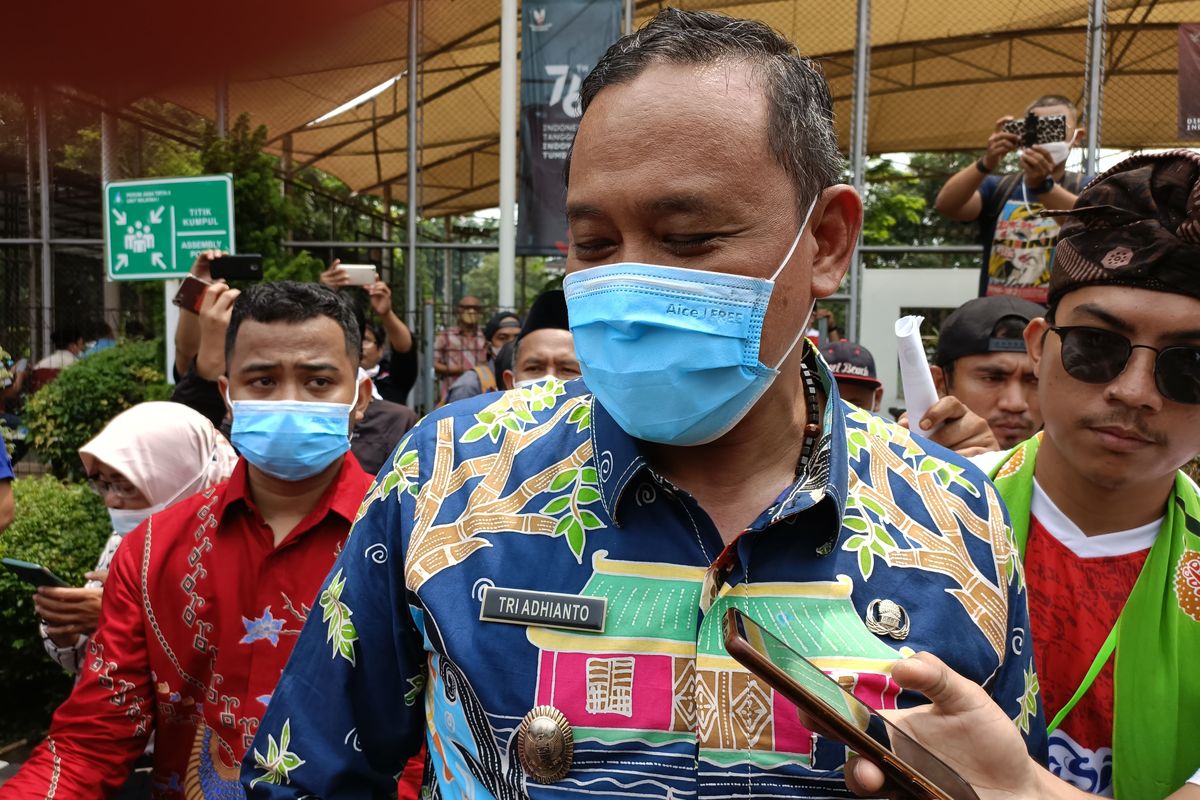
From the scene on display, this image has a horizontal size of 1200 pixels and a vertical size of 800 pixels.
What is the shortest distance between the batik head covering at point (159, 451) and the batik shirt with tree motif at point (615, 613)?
2.00 m

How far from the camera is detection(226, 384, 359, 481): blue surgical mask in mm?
2988

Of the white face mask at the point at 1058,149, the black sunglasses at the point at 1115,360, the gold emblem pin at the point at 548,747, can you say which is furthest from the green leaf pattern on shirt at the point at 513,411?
the white face mask at the point at 1058,149

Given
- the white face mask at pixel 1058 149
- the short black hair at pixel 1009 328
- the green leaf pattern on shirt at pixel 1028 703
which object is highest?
the white face mask at pixel 1058 149

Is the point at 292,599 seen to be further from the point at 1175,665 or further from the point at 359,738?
the point at 1175,665

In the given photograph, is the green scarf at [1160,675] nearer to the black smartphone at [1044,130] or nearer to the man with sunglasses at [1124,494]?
the man with sunglasses at [1124,494]

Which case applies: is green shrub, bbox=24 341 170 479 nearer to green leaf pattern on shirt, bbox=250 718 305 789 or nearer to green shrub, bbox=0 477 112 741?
green shrub, bbox=0 477 112 741

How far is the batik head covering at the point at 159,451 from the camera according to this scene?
11.0 feet

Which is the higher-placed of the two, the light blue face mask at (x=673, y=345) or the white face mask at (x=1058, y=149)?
the white face mask at (x=1058, y=149)

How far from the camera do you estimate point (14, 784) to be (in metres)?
2.30

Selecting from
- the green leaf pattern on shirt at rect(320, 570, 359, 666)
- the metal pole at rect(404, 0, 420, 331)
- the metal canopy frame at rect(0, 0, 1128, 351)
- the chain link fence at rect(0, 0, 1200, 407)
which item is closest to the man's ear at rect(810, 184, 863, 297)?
the green leaf pattern on shirt at rect(320, 570, 359, 666)

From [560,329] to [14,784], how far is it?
2773mm

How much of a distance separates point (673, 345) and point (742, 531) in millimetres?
317

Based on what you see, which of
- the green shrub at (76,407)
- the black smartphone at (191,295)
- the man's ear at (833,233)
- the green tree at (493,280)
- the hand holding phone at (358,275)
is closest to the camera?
the man's ear at (833,233)

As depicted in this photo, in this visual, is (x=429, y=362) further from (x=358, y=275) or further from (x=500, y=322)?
(x=358, y=275)
